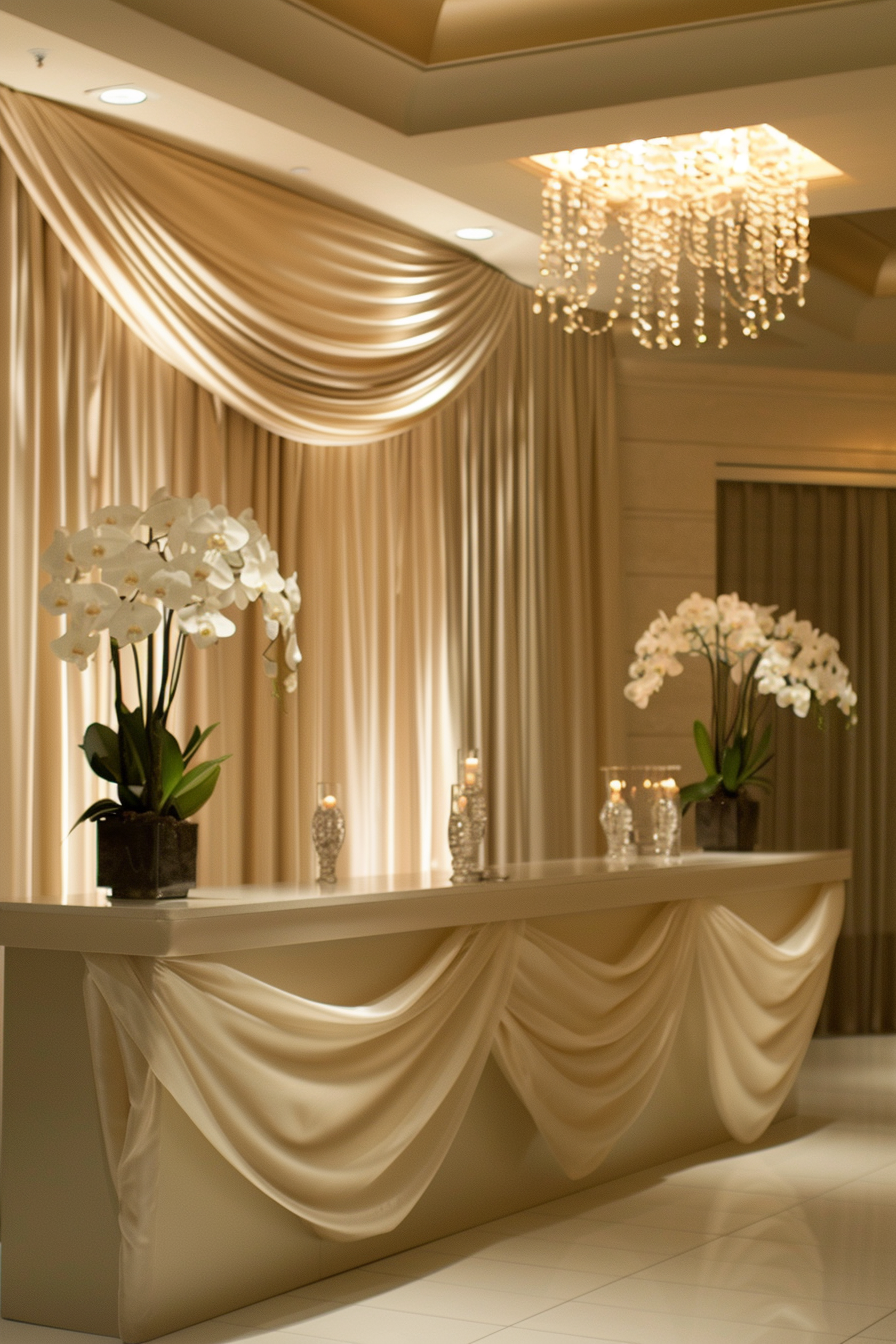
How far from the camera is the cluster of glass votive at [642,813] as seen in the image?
18.1ft

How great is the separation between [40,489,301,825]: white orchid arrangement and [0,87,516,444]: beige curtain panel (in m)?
1.63

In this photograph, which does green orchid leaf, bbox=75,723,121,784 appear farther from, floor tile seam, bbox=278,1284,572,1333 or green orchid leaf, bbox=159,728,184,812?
floor tile seam, bbox=278,1284,572,1333

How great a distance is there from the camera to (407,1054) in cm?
406

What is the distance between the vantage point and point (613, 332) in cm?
791

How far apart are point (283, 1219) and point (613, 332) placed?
507 cm

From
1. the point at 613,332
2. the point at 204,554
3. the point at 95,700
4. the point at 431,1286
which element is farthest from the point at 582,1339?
the point at 613,332

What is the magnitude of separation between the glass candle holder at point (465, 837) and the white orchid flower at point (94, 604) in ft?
4.36

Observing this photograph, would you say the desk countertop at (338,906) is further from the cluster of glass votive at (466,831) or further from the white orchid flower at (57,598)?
the white orchid flower at (57,598)

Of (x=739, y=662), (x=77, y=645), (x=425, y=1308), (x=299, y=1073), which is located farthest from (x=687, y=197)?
(x=425, y=1308)

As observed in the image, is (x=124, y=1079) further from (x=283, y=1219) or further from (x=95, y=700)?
(x=95, y=700)

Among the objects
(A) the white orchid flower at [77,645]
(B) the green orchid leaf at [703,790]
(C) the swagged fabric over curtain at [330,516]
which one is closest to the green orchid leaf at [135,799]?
(A) the white orchid flower at [77,645]

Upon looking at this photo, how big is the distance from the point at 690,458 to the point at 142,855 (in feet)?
16.8

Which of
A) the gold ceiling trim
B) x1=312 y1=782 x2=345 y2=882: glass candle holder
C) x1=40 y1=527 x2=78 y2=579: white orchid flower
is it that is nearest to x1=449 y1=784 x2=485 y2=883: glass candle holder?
x1=312 y1=782 x2=345 y2=882: glass candle holder

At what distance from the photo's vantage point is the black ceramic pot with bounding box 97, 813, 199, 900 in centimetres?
365
